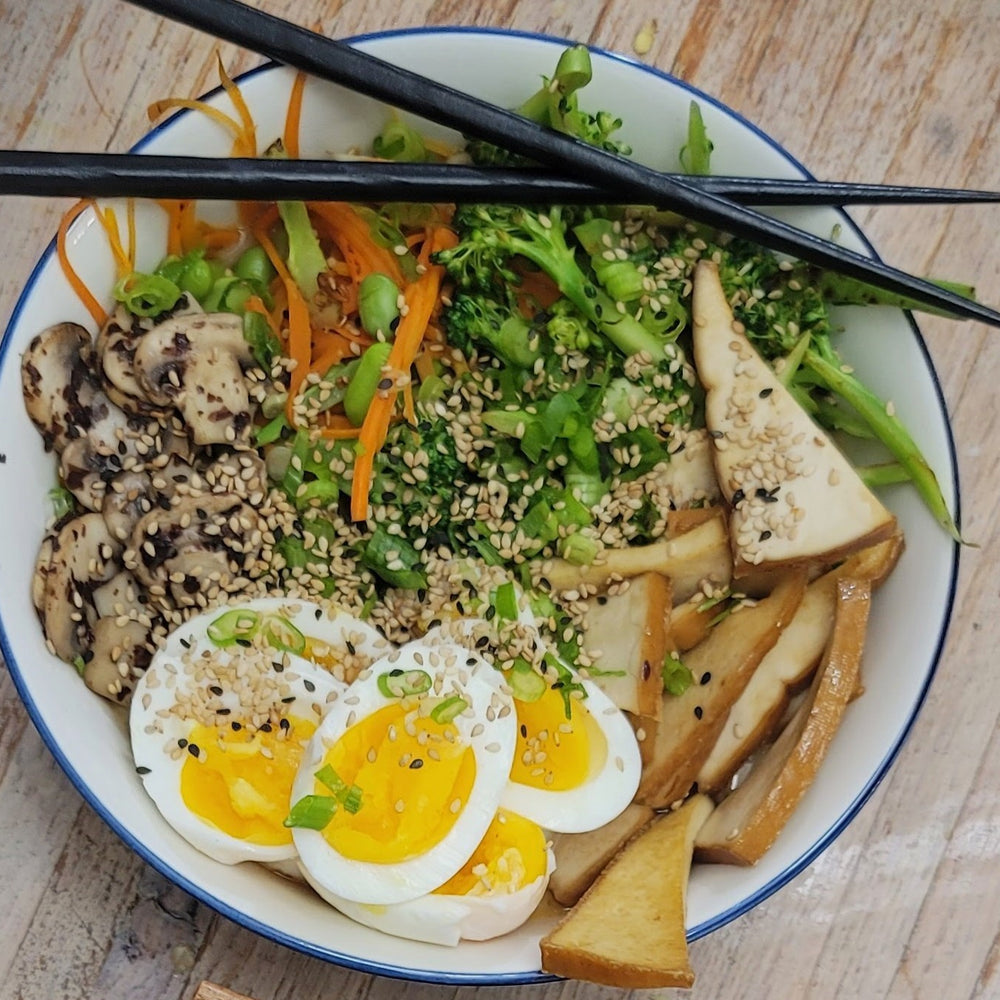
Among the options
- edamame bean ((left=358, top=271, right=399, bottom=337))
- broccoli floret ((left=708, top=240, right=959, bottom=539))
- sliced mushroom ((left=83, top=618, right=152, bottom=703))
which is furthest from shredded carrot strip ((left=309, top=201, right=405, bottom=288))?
sliced mushroom ((left=83, top=618, right=152, bottom=703))

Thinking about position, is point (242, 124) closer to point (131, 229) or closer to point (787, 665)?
point (131, 229)

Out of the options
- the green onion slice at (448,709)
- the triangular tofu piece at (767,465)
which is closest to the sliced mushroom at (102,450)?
the green onion slice at (448,709)

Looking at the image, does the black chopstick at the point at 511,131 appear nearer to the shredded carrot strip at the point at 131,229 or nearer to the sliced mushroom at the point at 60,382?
the shredded carrot strip at the point at 131,229

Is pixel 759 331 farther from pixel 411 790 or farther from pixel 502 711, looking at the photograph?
pixel 411 790

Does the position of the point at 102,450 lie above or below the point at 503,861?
above

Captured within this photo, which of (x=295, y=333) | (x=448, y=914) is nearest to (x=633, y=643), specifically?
(x=448, y=914)

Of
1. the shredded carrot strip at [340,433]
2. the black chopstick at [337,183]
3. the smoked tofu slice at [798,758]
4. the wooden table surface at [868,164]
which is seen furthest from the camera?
the wooden table surface at [868,164]
